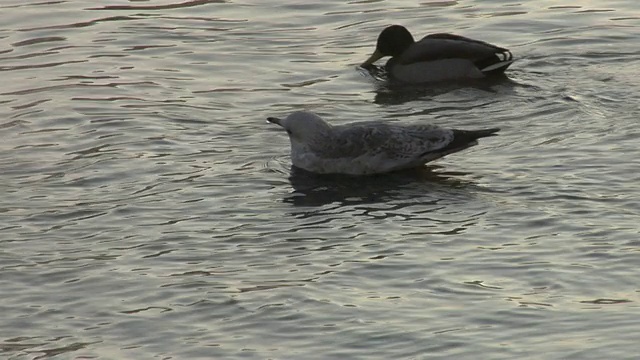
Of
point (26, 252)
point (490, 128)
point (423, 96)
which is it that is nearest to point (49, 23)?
point (423, 96)

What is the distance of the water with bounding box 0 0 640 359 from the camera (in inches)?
386

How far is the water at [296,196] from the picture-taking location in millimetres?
9805

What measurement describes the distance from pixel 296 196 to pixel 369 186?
677 millimetres

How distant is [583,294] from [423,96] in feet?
22.3

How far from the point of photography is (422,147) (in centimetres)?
1345

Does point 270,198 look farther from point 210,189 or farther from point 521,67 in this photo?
point 521,67

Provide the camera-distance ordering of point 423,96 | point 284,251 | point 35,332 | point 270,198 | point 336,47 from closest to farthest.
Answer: point 35,332 < point 284,251 < point 270,198 < point 423,96 < point 336,47

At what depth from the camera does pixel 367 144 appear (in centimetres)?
1358

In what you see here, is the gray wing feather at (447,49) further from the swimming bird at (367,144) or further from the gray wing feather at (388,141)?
the gray wing feather at (388,141)

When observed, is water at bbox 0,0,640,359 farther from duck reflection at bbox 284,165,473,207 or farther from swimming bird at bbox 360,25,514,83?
swimming bird at bbox 360,25,514,83

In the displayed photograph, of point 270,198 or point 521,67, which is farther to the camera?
point 521,67

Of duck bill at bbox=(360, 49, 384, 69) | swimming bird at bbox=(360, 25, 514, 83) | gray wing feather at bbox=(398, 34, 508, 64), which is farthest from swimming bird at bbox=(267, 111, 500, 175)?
duck bill at bbox=(360, 49, 384, 69)

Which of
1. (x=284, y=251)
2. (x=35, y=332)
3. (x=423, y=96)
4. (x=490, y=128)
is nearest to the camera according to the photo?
(x=35, y=332)

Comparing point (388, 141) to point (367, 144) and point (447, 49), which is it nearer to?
point (367, 144)
